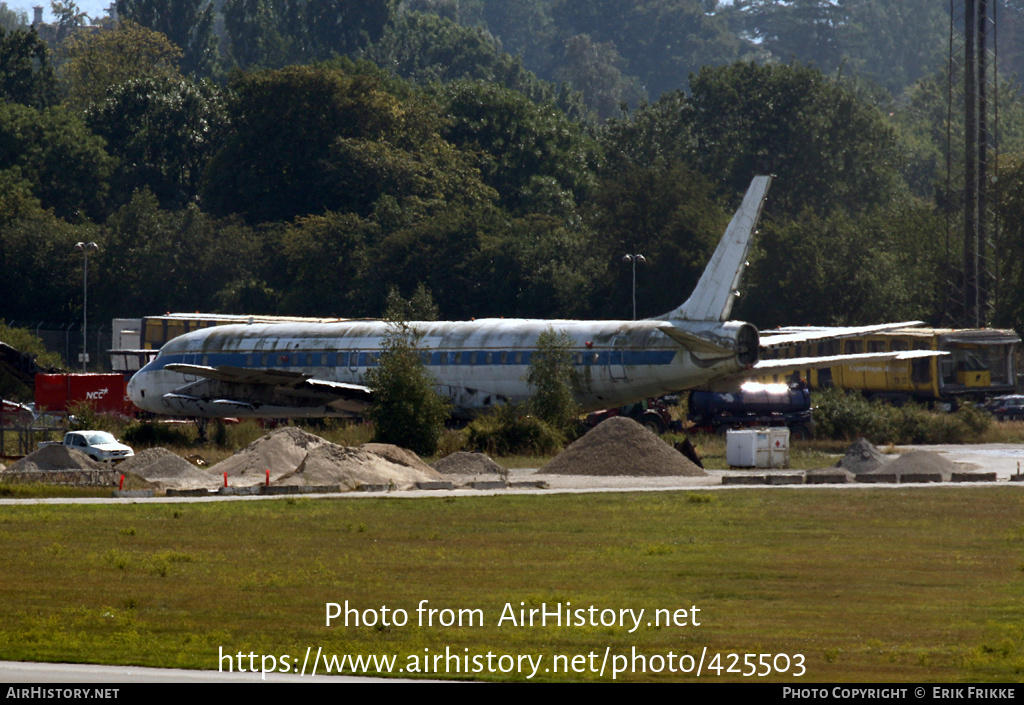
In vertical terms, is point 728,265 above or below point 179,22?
below

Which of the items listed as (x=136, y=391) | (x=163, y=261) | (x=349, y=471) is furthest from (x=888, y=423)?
(x=163, y=261)

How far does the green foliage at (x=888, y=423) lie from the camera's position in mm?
51406

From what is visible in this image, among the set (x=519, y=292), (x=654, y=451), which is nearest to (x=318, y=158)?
(x=519, y=292)

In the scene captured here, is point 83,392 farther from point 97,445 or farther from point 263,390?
point 97,445

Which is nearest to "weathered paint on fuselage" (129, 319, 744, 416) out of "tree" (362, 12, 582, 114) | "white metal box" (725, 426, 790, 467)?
"white metal box" (725, 426, 790, 467)

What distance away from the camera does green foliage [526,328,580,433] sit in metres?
45.3

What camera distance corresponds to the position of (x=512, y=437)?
4403 centimetres

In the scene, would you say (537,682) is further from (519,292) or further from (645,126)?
(645,126)

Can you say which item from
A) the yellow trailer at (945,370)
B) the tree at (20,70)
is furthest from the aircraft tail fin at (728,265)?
the tree at (20,70)

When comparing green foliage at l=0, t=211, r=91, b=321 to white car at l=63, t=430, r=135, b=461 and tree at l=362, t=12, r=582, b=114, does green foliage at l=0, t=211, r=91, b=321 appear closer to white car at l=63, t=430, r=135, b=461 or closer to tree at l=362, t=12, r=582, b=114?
white car at l=63, t=430, r=135, b=461

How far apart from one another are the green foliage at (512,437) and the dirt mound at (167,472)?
11432 millimetres

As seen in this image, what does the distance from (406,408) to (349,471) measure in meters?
9.15

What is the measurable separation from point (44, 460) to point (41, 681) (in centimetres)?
2298

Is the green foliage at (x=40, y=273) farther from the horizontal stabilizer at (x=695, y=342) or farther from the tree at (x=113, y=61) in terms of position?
the horizontal stabilizer at (x=695, y=342)
